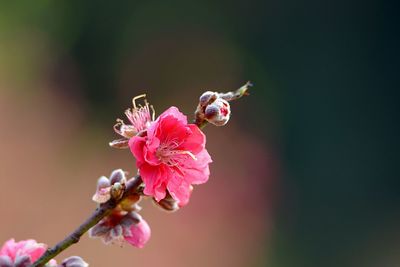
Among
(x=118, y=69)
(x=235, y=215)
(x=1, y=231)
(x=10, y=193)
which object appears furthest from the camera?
(x=118, y=69)

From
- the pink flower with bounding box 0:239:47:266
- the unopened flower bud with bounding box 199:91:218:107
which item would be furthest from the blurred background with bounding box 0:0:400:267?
the unopened flower bud with bounding box 199:91:218:107

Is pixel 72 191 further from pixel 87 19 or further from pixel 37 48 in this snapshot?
pixel 87 19

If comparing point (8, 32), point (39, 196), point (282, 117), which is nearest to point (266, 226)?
point (282, 117)

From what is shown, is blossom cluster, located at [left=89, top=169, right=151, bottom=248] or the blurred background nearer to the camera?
blossom cluster, located at [left=89, top=169, right=151, bottom=248]

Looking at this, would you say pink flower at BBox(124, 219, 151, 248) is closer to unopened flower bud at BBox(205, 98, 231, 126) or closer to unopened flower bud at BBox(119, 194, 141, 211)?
unopened flower bud at BBox(119, 194, 141, 211)

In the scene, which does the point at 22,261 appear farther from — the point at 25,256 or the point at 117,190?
the point at 117,190

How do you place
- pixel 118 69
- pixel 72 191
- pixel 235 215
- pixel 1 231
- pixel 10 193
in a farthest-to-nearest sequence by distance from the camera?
pixel 118 69 → pixel 235 215 → pixel 72 191 → pixel 10 193 → pixel 1 231

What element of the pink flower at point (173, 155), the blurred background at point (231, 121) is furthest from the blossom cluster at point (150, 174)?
the blurred background at point (231, 121)

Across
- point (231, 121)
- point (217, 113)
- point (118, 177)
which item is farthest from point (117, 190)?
point (231, 121)
